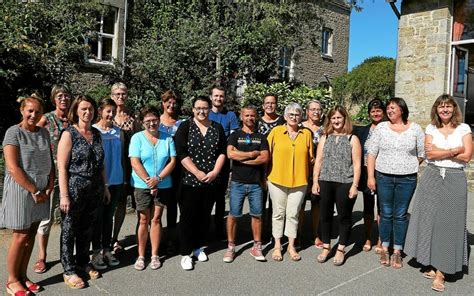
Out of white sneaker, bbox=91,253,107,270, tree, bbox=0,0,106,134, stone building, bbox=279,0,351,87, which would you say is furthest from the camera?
stone building, bbox=279,0,351,87

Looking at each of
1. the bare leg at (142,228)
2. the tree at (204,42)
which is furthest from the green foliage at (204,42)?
the bare leg at (142,228)

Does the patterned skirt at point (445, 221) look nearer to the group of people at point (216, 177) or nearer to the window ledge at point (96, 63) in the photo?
the group of people at point (216, 177)

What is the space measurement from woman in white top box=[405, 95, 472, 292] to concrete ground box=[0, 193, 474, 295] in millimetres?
258

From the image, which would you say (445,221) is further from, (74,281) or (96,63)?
(96,63)

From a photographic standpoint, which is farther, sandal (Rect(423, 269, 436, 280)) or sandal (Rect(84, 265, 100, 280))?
sandal (Rect(423, 269, 436, 280))

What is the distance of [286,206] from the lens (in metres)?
4.93

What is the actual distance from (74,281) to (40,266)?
596 millimetres

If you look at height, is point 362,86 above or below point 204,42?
above

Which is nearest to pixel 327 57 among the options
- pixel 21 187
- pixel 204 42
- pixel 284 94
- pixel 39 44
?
pixel 284 94

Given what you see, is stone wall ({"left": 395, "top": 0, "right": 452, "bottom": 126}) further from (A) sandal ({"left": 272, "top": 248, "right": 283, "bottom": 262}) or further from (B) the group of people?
(A) sandal ({"left": 272, "top": 248, "right": 283, "bottom": 262})

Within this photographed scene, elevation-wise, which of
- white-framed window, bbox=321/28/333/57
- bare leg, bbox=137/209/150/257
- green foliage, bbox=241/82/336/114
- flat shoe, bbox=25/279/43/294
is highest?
white-framed window, bbox=321/28/333/57

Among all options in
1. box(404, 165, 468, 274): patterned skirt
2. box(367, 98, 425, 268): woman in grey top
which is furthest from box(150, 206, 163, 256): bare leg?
box(404, 165, 468, 274): patterned skirt

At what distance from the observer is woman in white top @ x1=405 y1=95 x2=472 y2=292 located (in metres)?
4.27

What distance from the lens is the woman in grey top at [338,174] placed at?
4.70 metres
